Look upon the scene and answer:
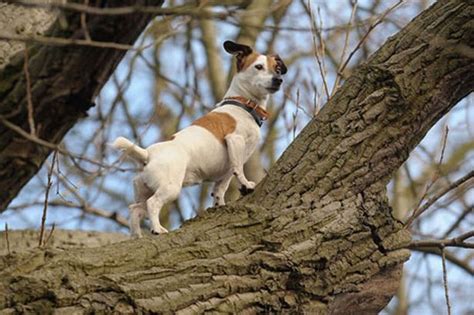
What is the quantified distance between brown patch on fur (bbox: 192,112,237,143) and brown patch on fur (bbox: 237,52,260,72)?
0.46 meters

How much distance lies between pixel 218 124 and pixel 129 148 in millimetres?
561

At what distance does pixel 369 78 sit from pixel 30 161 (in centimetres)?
158

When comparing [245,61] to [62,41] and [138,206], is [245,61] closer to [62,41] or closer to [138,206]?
[138,206]

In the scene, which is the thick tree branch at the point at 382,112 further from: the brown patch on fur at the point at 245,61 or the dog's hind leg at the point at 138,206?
the brown patch on fur at the point at 245,61

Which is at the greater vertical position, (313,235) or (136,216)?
(136,216)

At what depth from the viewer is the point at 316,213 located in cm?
345

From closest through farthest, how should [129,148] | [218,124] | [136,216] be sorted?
[129,148]
[136,216]
[218,124]

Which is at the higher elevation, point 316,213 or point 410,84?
point 410,84

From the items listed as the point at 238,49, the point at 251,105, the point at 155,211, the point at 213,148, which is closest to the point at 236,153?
the point at 213,148

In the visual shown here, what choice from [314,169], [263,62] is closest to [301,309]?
[314,169]

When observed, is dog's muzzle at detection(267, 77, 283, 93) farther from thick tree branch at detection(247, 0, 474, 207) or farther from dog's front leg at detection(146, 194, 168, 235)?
dog's front leg at detection(146, 194, 168, 235)

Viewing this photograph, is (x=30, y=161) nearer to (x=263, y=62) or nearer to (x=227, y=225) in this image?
(x=227, y=225)

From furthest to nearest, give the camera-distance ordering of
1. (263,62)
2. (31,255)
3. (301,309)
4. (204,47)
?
(204,47)
(263,62)
(301,309)
(31,255)

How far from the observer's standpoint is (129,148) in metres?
3.78
